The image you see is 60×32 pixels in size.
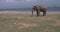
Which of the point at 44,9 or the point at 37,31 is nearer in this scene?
the point at 37,31

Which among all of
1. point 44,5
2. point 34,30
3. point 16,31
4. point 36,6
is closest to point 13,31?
point 16,31

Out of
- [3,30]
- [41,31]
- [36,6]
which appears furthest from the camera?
[36,6]

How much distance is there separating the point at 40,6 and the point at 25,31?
14272 millimetres

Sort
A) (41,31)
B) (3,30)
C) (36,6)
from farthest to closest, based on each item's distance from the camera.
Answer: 1. (36,6)
2. (3,30)
3. (41,31)

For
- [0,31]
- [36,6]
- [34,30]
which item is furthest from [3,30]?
[36,6]

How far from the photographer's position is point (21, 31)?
41.2 feet

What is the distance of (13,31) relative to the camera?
12.6 m

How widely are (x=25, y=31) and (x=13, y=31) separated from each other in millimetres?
793

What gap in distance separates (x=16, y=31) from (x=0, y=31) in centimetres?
111

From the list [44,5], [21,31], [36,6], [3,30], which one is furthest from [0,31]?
[44,5]

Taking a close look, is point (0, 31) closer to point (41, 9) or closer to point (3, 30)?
point (3, 30)

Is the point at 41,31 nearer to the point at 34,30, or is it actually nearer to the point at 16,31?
the point at 34,30

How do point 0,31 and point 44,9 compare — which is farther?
point 44,9

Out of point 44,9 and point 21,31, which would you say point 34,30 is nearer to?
point 21,31
